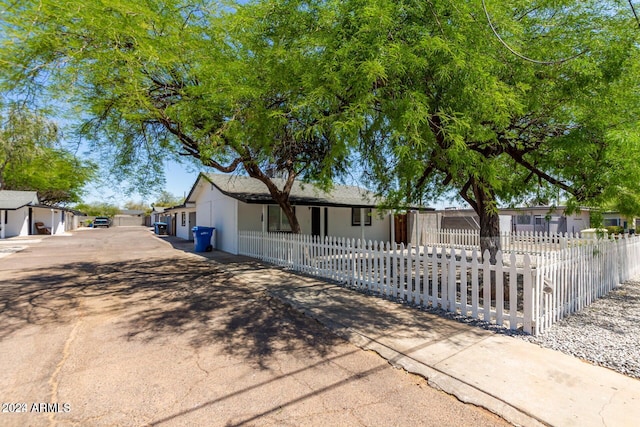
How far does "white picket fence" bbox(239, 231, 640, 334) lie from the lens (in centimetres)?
468

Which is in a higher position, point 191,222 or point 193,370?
point 191,222

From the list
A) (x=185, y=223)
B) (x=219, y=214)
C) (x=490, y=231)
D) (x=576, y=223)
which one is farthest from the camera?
(x=576, y=223)

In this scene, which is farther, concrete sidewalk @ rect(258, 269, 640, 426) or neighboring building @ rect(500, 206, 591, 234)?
neighboring building @ rect(500, 206, 591, 234)

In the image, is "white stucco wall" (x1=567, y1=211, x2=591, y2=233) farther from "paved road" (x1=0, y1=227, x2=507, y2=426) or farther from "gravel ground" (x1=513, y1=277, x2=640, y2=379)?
"paved road" (x1=0, y1=227, x2=507, y2=426)

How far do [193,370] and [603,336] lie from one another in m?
5.47

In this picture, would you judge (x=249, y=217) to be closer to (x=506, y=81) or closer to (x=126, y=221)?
(x=506, y=81)

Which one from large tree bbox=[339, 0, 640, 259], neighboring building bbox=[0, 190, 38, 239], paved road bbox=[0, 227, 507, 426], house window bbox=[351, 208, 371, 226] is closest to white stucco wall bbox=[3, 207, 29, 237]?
neighboring building bbox=[0, 190, 38, 239]

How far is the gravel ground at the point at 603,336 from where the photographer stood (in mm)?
3682

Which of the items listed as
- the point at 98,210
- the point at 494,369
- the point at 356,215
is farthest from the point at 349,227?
the point at 98,210

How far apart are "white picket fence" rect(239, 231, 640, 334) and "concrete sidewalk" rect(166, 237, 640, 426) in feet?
1.64

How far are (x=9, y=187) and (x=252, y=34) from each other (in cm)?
4757

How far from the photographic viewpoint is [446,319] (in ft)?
16.8

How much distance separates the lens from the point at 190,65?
7.75 metres

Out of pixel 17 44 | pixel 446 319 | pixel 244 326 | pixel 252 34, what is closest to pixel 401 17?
pixel 252 34
